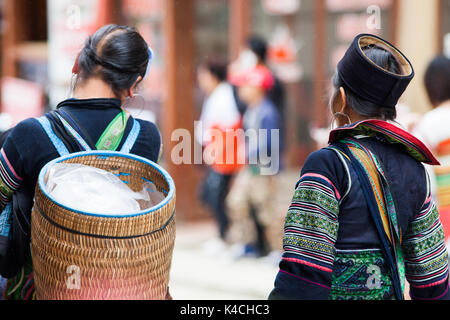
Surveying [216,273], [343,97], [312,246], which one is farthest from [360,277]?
[216,273]

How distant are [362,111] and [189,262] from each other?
3.97 metres

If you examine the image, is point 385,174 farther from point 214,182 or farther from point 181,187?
point 181,187

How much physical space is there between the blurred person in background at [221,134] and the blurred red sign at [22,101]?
150 cm

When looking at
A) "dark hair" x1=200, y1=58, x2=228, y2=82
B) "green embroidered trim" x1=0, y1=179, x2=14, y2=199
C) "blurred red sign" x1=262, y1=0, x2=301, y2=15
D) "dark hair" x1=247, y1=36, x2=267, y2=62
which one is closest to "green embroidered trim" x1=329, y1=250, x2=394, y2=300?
"green embroidered trim" x1=0, y1=179, x2=14, y2=199

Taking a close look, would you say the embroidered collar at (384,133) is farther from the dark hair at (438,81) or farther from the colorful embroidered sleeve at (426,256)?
the dark hair at (438,81)

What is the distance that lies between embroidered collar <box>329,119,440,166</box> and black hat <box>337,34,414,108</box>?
7 cm

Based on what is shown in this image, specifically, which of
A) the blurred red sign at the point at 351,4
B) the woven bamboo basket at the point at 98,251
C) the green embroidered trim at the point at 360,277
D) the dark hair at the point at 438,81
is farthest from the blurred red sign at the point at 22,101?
the green embroidered trim at the point at 360,277

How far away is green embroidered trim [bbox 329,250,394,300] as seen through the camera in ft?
5.98

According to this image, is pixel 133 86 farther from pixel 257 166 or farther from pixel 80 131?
pixel 257 166

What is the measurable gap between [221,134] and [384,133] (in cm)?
385

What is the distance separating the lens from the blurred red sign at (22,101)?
5883mm

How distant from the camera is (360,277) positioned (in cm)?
183

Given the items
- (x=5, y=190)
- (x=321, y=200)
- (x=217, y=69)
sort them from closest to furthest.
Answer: (x=321, y=200), (x=5, y=190), (x=217, y=69)
